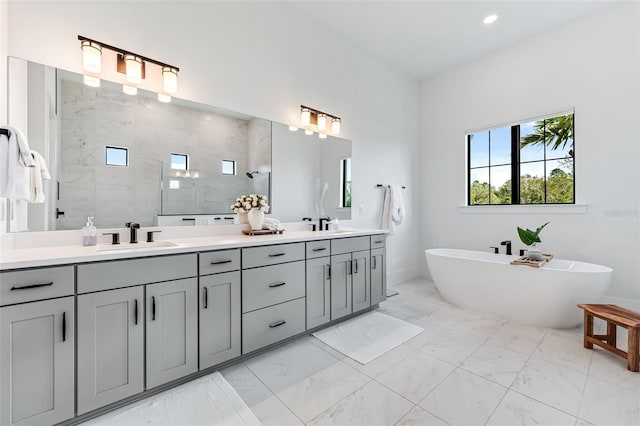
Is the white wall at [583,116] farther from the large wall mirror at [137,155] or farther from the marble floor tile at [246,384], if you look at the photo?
the marble floor tile at [246,384]

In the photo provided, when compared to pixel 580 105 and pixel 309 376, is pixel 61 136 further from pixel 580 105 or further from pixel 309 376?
pixel 580 105

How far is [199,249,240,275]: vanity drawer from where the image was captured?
1799 millimetres

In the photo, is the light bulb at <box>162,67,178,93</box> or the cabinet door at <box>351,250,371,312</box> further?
the cabinet door at <box>351,250,371,312</box>

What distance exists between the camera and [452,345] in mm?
2314

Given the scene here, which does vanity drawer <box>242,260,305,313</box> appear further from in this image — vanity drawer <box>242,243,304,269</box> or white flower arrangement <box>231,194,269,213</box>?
white flower arrangement <box>231,194,269,213</box>

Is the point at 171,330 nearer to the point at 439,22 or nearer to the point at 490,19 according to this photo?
the point at 439,22

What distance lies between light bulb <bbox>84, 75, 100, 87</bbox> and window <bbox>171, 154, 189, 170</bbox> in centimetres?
64

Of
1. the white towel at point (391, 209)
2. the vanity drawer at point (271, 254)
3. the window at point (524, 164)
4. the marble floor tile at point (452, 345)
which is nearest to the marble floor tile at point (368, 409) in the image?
the marble floor tile at point (452, 345)

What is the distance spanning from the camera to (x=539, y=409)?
1.57 meters

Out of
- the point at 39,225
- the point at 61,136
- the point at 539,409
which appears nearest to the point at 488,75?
the point at 539,409

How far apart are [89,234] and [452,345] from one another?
2863mm

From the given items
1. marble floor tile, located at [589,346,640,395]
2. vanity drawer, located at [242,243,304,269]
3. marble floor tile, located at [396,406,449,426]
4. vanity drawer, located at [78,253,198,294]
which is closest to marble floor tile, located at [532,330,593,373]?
marble floor tile, located at [589,346,640,395]

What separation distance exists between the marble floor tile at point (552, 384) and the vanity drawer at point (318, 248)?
5.25 feet

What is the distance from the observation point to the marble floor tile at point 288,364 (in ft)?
6.04
